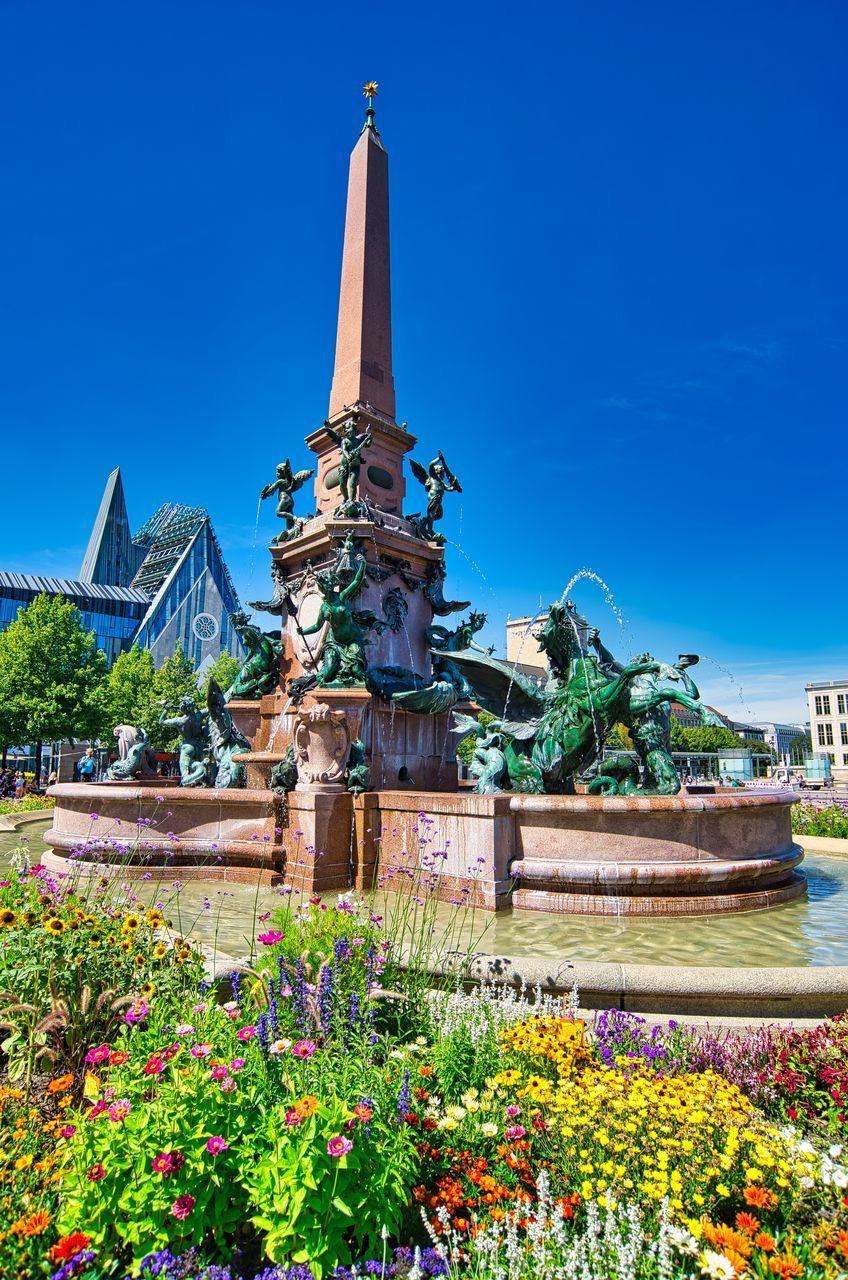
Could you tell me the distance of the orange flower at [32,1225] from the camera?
2.36 meters

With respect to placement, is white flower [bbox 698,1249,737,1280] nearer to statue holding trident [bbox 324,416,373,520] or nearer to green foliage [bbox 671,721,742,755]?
statue holding trident [bbox 324,416,373,520]

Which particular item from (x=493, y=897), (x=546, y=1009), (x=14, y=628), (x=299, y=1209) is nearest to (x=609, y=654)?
(x=493, y=897)

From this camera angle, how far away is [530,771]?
35.9 ft

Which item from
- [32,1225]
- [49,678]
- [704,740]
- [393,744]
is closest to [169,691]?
[49,678]

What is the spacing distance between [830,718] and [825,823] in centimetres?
10438

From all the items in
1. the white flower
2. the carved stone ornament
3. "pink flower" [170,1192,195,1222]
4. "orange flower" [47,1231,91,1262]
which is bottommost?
the white flower

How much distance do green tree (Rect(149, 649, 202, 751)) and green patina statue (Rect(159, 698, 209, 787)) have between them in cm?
2548

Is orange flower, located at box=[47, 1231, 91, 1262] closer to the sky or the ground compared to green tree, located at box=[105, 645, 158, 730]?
closer to the ground

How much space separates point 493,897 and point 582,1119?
5554mm

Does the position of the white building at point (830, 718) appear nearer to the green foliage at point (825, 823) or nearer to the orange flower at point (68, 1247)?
the green foliage at point (825, 823)

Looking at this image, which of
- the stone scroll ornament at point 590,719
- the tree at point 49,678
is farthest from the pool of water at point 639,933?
the tree at point 49,678

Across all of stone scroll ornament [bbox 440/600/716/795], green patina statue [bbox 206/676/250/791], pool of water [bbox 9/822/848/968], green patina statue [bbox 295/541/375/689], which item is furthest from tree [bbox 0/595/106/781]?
stone scroll ornament [bbox 440/600/716/795]

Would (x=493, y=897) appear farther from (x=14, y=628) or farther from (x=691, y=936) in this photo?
(x=14, y=628)

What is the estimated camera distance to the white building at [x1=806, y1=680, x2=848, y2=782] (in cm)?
10351
